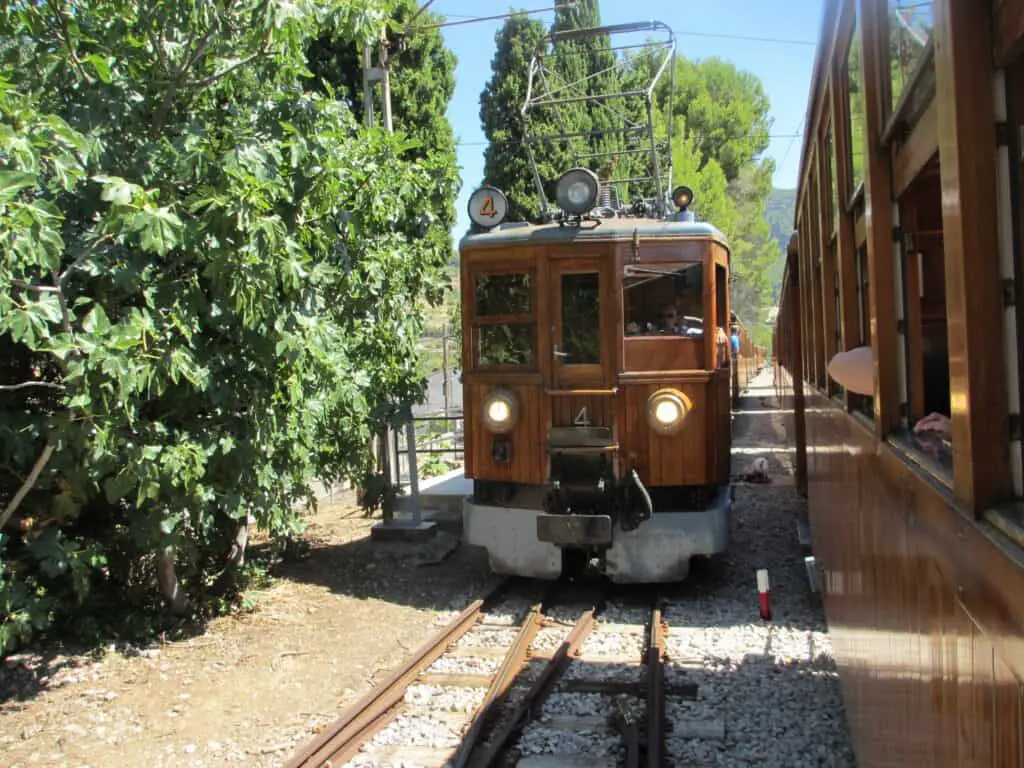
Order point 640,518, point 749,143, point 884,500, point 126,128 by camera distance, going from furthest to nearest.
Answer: point 749,143
point 640,518
point 126,128
point 884,500

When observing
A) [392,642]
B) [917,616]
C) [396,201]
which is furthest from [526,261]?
[917,616]

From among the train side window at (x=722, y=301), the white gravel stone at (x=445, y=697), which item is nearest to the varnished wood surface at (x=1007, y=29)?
the white gravel stone at (x=445, y=697)

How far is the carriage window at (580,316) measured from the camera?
674 cm

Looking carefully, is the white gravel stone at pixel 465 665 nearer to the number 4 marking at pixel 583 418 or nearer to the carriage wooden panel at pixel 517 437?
the carriage wooden panel at pixel 517 437

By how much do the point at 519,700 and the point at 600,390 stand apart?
255 cm

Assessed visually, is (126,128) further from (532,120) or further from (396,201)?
(532,120)

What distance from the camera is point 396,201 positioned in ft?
20.3

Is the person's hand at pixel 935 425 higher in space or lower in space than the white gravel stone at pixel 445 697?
higher

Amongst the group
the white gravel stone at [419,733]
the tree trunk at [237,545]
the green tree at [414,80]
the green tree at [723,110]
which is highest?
the green tree at [723,110]

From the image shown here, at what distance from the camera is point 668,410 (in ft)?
21.4

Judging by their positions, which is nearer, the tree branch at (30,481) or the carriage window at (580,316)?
the tree branch at (30,481)

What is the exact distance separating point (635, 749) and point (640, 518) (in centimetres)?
262

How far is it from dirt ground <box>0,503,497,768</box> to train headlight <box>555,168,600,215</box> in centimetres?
314

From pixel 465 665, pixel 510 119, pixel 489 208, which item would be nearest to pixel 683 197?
pixel 489 208
